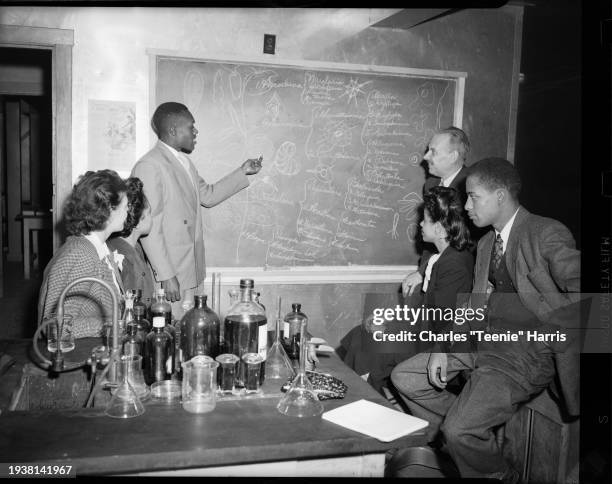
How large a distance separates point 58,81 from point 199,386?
2.48 m

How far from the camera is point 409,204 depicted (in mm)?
3803

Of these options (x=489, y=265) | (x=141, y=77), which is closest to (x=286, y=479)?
(x=489, y=265)

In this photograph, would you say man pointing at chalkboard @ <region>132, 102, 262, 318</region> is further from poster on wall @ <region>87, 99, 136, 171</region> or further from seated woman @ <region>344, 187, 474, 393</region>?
seated woman @ <region>344, 187, 474, 393</region>

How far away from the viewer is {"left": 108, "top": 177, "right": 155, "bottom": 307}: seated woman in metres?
2.35

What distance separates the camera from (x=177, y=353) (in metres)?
1.68

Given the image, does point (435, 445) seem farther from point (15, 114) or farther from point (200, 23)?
point (15, 114)

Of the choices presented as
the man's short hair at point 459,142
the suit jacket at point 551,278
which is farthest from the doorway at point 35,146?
the suit jacket at point 551,278

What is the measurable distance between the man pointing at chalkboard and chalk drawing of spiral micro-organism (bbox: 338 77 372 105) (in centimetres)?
105

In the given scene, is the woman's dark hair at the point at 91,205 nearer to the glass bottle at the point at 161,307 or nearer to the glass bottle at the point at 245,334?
the glass bottle at the point at 161,307

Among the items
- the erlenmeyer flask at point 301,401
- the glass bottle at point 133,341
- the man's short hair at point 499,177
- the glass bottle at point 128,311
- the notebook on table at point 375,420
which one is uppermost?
the man's short hair at point 499,177

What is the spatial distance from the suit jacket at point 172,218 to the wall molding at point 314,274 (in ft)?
0.81

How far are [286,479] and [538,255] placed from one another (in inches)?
54.0

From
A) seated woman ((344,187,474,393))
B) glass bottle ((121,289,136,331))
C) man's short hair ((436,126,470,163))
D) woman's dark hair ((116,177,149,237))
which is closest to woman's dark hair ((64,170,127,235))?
woman's dark hair ((116,177,149,237))

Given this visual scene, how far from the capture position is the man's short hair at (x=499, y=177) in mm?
2387
